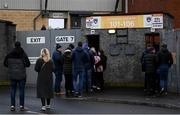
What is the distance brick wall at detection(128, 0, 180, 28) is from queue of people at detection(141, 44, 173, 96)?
41.7 feet

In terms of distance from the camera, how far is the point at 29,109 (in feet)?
53.9

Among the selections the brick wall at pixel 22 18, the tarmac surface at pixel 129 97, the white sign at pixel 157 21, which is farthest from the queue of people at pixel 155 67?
the brick wall at pixel 22 18

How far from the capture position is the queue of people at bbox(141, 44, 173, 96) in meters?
20.0

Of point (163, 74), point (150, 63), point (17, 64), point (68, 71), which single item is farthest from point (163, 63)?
point (17, 64)

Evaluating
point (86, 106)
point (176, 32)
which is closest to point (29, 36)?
point (176, 32)

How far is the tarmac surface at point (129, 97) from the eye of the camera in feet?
59.0

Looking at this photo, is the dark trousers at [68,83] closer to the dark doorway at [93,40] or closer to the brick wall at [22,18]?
the dark doorway at [93,40]

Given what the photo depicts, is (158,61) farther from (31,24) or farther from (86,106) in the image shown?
(31,24)

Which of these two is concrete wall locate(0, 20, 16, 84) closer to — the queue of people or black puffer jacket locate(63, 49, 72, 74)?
black puffer jacket locate(63, 49, 72, 74)

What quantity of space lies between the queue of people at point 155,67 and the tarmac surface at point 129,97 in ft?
1.24

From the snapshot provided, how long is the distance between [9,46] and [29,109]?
10.1 m

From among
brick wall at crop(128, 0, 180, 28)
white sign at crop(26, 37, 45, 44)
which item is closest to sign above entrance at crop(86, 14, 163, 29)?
white sign at crop(26, 37, 45, 44)

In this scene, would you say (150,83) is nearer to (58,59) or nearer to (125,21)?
(58,59)

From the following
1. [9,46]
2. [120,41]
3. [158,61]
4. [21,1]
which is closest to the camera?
[158,61]
